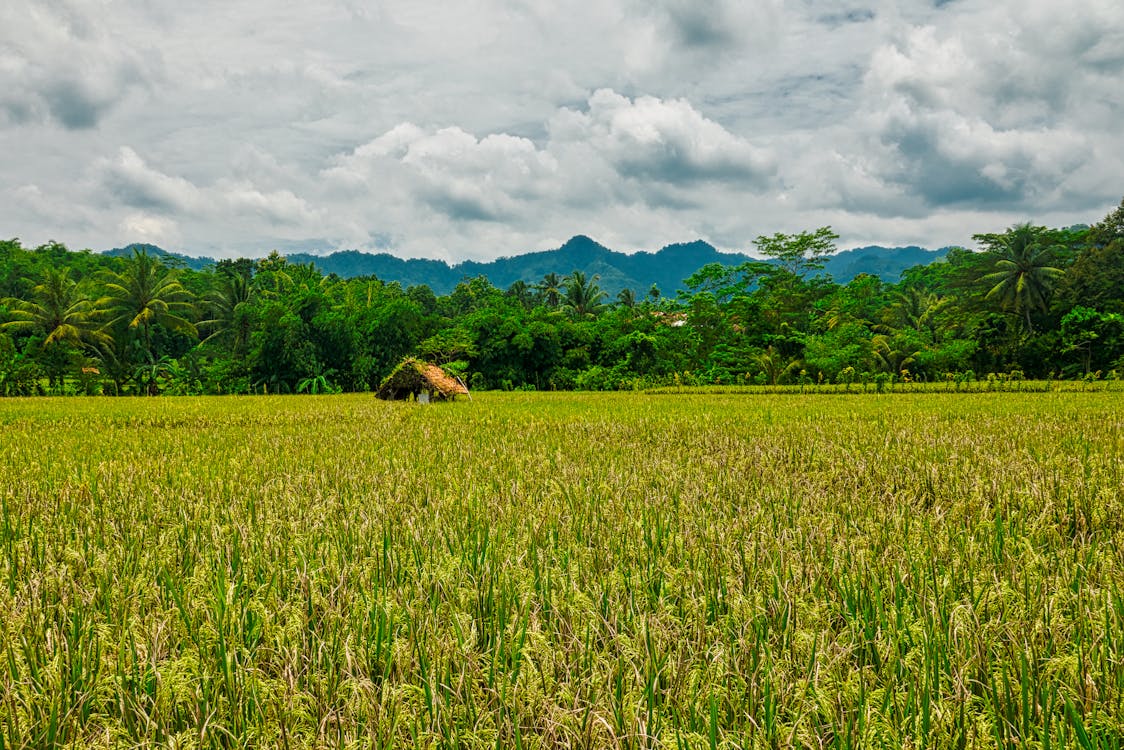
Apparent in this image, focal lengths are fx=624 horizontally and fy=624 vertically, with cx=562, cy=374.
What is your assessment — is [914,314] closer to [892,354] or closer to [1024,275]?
[1024,275]

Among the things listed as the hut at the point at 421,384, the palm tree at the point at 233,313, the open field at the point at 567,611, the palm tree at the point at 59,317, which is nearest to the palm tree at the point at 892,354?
the hut at the point at 421,384

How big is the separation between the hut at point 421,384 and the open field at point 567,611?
437 inches

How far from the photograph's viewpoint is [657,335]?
29.2 meters

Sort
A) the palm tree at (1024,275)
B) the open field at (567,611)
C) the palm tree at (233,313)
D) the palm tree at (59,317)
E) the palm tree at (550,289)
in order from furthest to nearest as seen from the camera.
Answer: the palm tree at (550,289), the palm tree at (233,313), the palm tree at (1024,275), the palm tree at (59,317), the open field at (567,611)

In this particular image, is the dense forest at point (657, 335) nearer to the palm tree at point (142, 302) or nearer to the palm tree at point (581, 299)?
the palm tree at point (142, 302)

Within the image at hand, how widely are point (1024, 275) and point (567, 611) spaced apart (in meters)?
40.4

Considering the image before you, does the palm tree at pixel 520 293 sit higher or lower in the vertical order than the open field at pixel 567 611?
higher

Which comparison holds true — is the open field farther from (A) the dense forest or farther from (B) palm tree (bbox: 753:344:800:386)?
(B) palm tree (bbox: 753:344:800:386)

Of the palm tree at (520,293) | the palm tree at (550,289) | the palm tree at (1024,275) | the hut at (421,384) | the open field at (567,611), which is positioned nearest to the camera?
the open field at (567,611)

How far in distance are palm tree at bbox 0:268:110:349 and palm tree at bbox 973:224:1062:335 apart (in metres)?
46.3

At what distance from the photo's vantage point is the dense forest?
25.0 m

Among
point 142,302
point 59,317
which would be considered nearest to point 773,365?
point 142,302

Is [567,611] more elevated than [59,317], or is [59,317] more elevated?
[59,317]

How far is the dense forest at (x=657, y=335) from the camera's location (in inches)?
983
